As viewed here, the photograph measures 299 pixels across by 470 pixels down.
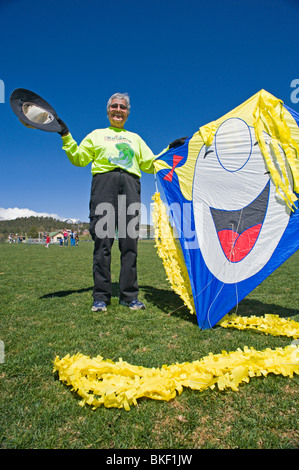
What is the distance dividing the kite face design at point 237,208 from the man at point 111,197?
2.34ft

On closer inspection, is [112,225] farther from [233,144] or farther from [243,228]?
[233,144]

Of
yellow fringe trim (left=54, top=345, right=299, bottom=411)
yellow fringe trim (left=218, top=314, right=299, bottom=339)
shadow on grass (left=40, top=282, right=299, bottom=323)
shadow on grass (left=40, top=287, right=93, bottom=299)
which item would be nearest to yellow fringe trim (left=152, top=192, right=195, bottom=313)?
shadow on grass (left=40, top=282, right=299, bottom=323)

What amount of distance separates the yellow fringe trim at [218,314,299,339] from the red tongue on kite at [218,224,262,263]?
655 millimetres

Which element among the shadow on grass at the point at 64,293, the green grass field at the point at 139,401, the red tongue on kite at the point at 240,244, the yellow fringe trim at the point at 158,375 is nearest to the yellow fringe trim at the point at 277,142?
the red tongue on kite at the point at 240,244

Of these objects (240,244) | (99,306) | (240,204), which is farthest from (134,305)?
(240,204)

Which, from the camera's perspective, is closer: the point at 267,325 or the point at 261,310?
the point at 267,325

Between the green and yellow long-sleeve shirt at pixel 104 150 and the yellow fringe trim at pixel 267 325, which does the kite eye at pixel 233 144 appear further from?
the yellow fringe trim at pixel 267 325

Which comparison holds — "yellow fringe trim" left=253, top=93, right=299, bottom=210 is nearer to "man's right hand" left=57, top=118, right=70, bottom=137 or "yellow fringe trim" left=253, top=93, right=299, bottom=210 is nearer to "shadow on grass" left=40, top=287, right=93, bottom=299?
"man's right hand" left=57, top=118, right=70, bottom=137

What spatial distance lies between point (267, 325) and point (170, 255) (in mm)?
1303

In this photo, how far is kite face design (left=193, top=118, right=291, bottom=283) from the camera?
9.34 feet

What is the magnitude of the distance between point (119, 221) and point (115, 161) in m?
0.78

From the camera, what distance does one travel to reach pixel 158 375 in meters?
1.76

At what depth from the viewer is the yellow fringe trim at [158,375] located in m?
1.62
